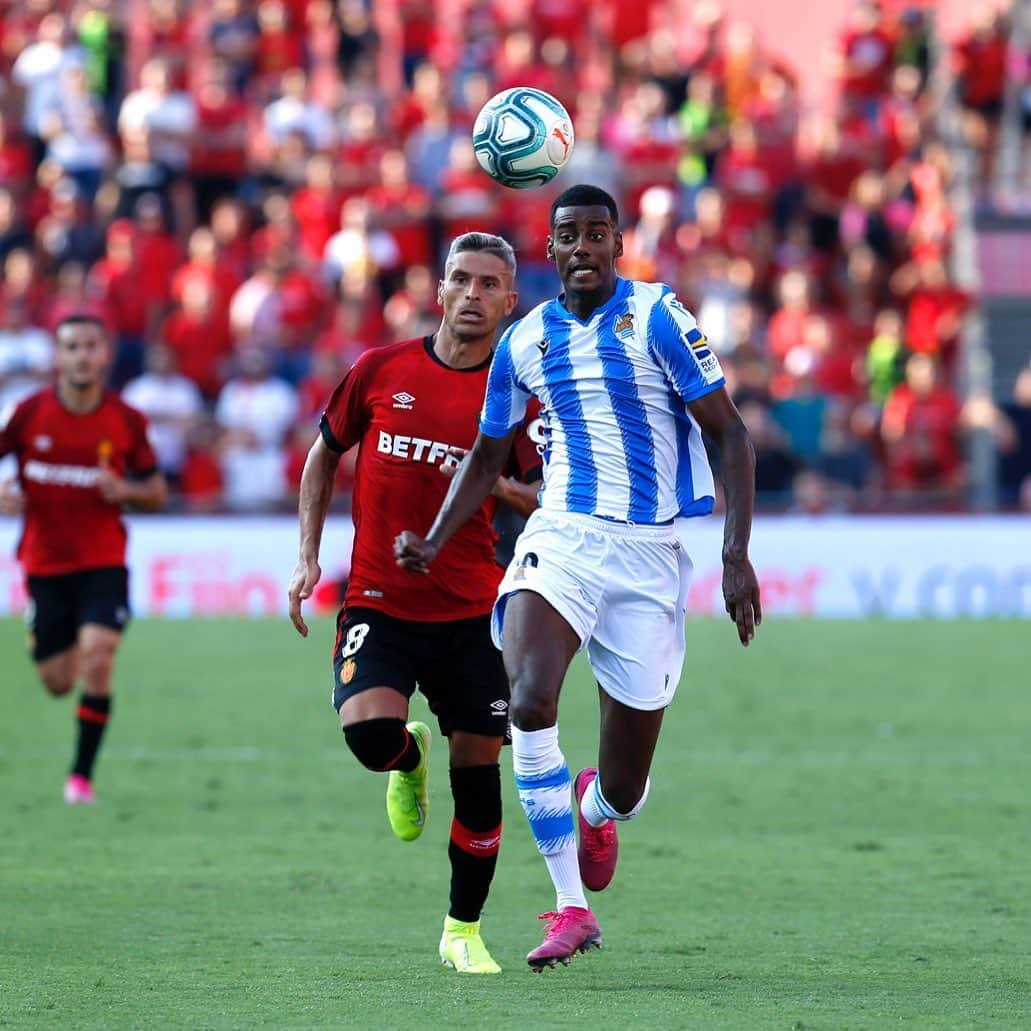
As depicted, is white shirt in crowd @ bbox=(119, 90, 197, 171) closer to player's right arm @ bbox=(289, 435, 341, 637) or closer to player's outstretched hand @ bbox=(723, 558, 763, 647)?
player's right arm @ bbox=(289, 435, 341, 637)

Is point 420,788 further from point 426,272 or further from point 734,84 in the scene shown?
point 734,84

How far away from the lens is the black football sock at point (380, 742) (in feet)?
22.4

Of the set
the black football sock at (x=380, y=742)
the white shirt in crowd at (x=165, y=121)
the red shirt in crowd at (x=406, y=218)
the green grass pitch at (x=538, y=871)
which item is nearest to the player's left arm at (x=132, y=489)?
the green grass pitch at (x=538, y=871)

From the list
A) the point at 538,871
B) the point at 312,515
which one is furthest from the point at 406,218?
the point at 312,515

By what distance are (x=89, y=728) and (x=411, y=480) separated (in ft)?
13.6

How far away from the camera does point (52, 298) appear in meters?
20.9

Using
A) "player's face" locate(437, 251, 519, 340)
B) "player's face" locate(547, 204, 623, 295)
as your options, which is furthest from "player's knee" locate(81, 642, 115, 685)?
"player's face" locate(547, 204, 623, 295)

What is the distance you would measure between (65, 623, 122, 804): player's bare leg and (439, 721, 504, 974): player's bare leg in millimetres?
4105

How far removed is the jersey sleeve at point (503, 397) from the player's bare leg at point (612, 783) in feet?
2.96

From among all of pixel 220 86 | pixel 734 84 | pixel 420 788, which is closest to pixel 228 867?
pixel 420 788

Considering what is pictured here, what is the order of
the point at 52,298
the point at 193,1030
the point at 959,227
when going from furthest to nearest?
the point at 959,227, the point at 52,298, the point at 193,1030

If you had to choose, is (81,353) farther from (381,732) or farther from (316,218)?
(316,218)

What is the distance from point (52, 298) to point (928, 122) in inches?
412

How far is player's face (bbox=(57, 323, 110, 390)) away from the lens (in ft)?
35.0
